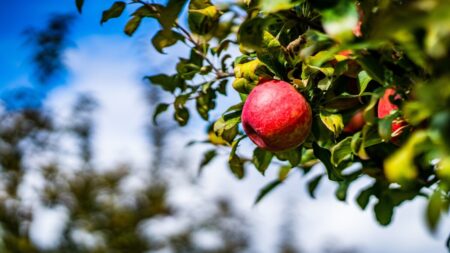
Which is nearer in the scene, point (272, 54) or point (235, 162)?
point (272, 54)

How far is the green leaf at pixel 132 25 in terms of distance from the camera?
830 millimetres

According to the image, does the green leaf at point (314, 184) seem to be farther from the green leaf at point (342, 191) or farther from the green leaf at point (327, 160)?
the green leaf at point (327, 160)

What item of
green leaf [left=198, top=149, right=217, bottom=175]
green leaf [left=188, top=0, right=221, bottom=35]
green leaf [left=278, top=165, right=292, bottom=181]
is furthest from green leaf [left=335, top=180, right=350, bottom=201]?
green leaf [left=188, top=0, right=221, bottom=35]

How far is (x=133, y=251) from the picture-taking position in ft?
18.6

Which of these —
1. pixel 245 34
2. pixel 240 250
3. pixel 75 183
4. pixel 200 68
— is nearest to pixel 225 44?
pixel 200 68

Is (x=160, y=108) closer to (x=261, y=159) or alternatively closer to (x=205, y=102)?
(x=205, y=102)

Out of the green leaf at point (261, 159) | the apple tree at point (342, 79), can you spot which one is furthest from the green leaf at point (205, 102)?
the green leaf at point (261, 159)

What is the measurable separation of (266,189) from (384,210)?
287 millimetres

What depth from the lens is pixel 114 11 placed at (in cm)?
77

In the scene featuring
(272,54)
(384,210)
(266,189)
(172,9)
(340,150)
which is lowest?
(266,189)

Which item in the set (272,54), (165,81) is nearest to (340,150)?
(272,54)

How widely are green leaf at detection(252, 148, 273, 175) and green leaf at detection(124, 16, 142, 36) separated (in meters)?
0.28

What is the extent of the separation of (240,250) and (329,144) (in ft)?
20.0

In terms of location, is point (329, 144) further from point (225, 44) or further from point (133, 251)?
point (133, 251)
